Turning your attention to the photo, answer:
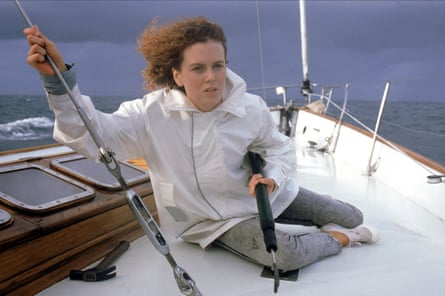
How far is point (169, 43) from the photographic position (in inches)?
63.5

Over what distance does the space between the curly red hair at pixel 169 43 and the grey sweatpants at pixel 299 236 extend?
66 cm

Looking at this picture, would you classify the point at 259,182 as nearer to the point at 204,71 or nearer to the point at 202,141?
the point at 202,141

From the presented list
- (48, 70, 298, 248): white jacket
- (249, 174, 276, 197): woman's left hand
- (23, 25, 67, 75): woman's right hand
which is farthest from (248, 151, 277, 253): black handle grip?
(23, 25, 67, 75): woman's right hand

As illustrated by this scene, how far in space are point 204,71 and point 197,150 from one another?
30 cm

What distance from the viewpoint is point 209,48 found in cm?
158

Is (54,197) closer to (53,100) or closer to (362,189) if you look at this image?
(53,100)

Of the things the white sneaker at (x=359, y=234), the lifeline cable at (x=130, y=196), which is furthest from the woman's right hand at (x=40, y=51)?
the white sneaker at (x=359, y=234)

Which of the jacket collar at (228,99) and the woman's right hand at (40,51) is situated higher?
the woman's right hand at (40,51)

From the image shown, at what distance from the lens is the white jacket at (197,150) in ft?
5.35

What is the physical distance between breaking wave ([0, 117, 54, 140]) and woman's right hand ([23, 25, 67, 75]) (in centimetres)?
1375

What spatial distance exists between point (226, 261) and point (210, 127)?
0.56 metres

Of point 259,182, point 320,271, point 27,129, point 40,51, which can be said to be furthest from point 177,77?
point 27,129

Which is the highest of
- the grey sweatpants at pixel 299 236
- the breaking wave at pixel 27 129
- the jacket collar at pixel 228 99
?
the jacket collar at pixel 228 99

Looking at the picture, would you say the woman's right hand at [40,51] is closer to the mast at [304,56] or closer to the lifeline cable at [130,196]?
the lifeline cable at [130,196]
